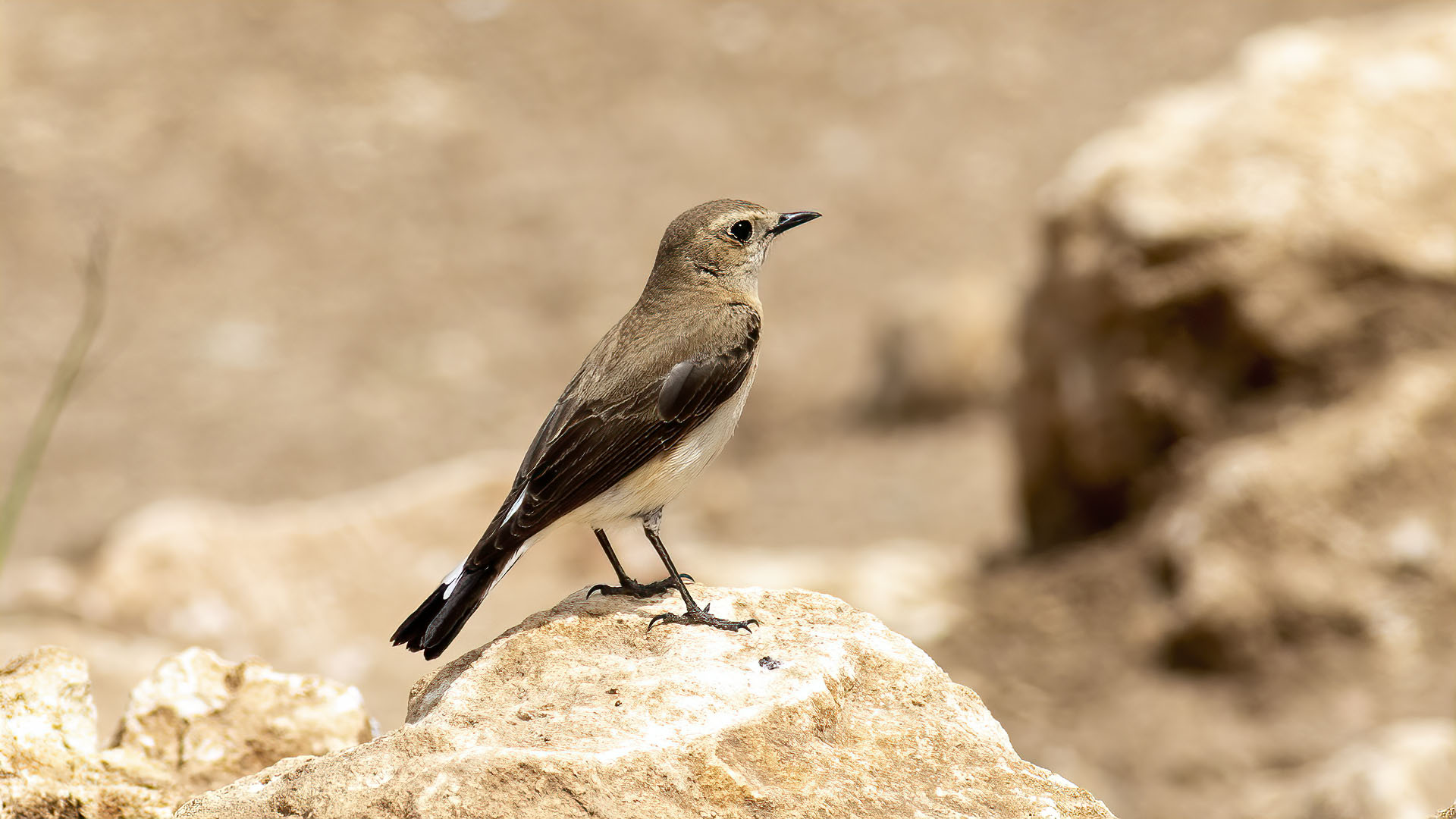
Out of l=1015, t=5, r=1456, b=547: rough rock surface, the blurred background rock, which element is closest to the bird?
the blurred background rock

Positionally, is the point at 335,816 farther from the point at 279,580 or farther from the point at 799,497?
the point at 799,497

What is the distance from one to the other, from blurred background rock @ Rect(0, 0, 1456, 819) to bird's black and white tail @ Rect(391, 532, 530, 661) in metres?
3.30

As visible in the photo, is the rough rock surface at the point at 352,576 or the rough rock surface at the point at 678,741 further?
the rough rock surface at the point at 352,576

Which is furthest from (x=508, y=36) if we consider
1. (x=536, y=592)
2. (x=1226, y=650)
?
(x=1226, y=650)

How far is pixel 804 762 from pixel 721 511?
33.9 feet

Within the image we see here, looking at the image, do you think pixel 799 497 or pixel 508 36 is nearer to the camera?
pixel 799 497

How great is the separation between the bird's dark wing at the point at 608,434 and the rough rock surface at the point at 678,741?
478mm

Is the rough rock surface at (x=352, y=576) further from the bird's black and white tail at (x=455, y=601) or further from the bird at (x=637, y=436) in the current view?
the bird's black and white tail at (x=455, y=601)

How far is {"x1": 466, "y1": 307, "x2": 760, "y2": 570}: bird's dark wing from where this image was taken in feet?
16.2

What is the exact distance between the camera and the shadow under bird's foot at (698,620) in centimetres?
464

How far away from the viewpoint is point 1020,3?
21.6 meters

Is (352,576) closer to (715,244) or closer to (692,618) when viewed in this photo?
(715,244)

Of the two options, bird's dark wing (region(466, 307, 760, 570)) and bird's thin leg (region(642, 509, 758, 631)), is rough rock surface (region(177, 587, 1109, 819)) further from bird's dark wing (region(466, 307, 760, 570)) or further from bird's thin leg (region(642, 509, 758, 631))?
bird's dark wing (region(466, 307, 760, 570))

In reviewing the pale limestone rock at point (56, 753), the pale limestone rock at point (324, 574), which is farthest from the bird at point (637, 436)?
the pale limestone rock at point (324, 574)
